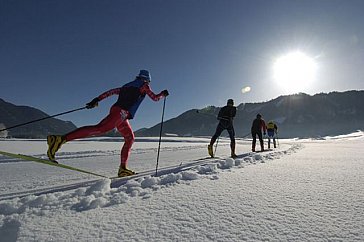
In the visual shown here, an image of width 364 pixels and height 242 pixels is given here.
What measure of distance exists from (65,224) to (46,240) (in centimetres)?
23

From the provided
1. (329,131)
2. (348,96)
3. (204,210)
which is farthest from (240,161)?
(348,96)

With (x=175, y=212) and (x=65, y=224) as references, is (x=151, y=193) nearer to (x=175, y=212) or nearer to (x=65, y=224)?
(x=175, y=212)

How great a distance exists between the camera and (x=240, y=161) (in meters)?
5.08

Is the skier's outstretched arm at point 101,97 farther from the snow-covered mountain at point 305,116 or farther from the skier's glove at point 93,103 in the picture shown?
the snow-covered mountain at point 305,116

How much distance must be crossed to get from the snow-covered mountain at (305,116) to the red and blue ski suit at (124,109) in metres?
94.8

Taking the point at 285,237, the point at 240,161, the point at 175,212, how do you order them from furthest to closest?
the point at 240,161 < the point at 175,212 < the point at 285,237

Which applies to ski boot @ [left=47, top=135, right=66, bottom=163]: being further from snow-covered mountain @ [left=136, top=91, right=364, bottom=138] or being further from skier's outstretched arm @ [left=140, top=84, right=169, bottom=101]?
snow-covered mountain @ [left=136, top=91, right=364, bottom=138]

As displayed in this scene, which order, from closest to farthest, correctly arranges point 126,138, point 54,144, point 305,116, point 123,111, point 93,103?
point 54,144
point 93,103
point 123,111
point 126,138
point 305,116

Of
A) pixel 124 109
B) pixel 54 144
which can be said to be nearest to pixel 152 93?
pixel 124 109

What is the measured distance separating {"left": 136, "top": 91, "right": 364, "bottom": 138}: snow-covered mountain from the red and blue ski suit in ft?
311

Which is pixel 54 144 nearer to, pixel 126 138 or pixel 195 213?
pixel 126 138

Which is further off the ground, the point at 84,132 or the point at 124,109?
the point at 124,109

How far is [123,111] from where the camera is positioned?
4.22 metres

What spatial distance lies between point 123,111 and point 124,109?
4 centimetres
